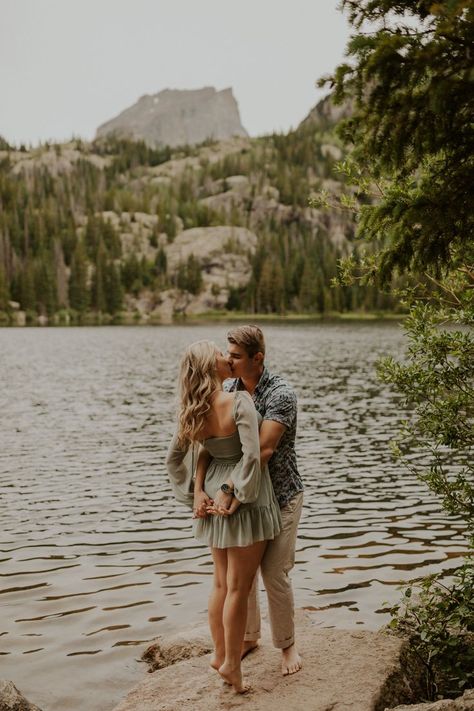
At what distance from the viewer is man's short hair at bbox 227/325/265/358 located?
19.4 feet

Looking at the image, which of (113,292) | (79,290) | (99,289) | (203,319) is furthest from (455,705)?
(113,292)

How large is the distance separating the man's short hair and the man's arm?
591 mm

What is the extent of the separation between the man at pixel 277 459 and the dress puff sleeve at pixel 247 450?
19 cm

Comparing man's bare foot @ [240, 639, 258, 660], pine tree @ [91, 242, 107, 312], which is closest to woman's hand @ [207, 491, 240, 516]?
man's bare foot @ [240, 639, 258, 660]

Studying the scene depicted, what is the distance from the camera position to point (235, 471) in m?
5.87

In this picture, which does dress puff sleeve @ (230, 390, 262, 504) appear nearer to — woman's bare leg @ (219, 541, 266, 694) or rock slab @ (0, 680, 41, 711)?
woman's bare leg @ (219, 541, 266, 694)

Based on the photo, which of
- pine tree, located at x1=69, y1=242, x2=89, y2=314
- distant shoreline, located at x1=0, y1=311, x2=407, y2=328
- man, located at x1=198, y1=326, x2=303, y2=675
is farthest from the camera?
pine tree, located at x1=69, y1=242, x2=89, y2=314

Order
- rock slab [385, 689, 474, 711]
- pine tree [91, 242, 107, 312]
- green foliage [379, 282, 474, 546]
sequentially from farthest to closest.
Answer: pine tree [91, 242, 107, 312] → green foliage [379, 282, 474, 546] → rock slab [385, 689, 474, 711]

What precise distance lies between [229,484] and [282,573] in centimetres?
93

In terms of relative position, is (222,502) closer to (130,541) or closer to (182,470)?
(182,470)

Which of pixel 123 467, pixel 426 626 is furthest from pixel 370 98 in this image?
pixel 123 467

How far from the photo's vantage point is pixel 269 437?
5.92 m

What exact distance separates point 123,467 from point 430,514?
28.9ft

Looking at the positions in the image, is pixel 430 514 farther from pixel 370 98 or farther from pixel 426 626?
pixel 370 98
